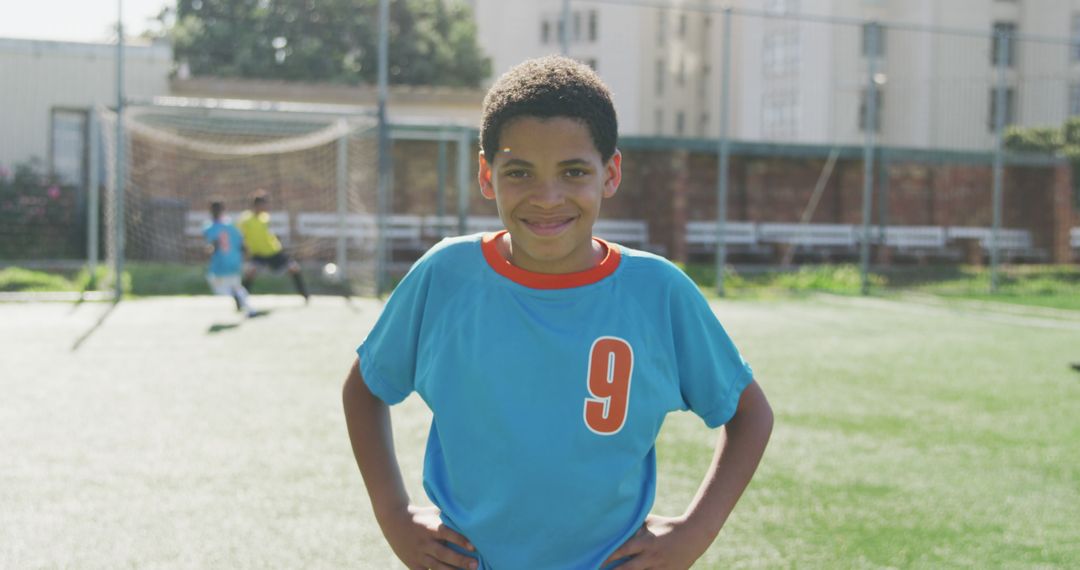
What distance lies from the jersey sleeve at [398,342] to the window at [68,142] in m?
20.6

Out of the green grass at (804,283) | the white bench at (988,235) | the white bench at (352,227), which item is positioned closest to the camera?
the green grass at (804,283)

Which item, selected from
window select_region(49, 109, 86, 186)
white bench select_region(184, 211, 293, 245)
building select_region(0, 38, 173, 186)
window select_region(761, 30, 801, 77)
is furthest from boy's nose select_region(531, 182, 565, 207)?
window select_region(761, 30, 801, 77)

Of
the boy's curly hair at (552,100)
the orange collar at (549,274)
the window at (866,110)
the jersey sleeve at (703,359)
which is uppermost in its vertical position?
the window at (866,110)

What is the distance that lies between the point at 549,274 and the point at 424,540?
0.50m

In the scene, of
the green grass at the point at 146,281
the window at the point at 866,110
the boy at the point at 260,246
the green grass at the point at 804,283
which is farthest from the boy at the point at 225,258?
the window at the point at 866,110

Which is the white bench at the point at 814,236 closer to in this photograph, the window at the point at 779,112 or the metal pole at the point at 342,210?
the metal pole at the point at 342,210

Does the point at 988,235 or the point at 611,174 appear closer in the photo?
the point at 611,174

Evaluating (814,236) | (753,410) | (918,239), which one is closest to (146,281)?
(814,236)

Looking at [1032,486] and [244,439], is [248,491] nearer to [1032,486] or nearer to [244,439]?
[244,439]

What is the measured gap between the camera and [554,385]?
176 cm

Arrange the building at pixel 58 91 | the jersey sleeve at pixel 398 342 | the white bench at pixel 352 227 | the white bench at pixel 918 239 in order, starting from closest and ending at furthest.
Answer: the jersey sleeve at pixel 398 342 → the white bench at pixel 352 227 → the building at pixel 58 91 → the white bench at pixel 918 239

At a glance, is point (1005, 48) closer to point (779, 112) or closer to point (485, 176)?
point (485, 176)

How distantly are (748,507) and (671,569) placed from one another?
8.07 ft

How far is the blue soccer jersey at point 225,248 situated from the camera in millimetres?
12039
